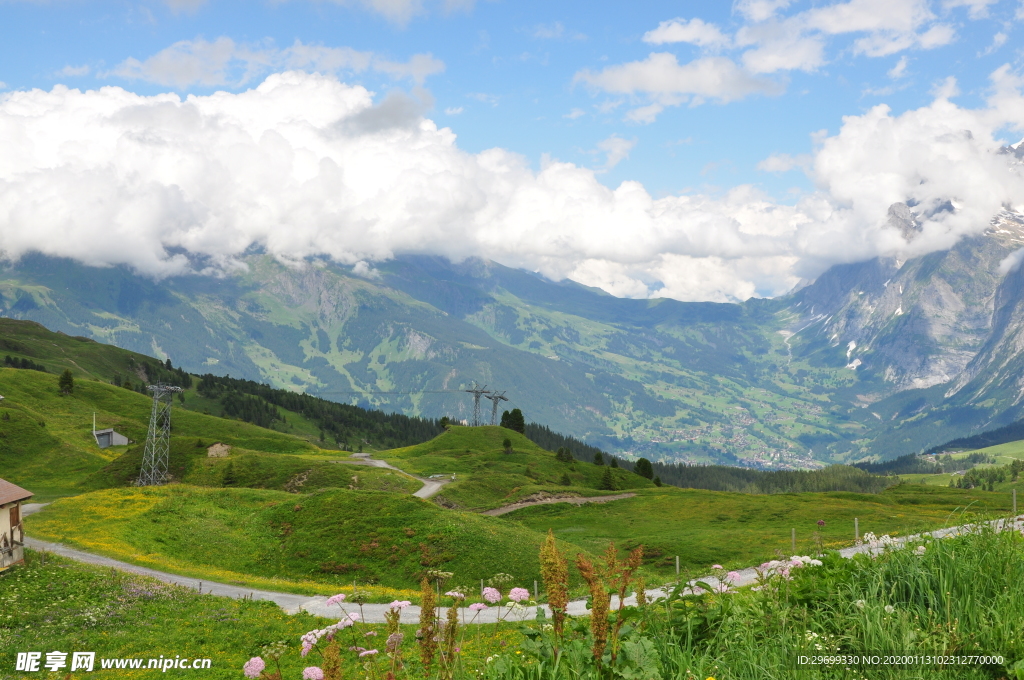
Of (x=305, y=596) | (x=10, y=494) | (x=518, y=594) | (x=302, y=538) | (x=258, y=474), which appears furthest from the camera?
(x=258, y=474)

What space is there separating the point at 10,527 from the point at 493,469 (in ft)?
305

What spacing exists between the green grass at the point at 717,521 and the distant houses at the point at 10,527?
4394 centimetres

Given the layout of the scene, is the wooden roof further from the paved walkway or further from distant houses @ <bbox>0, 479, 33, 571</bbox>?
the paved walkway

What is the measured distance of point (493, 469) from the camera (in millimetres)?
127125

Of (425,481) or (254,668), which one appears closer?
(254,668)

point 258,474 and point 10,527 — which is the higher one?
point 10,527

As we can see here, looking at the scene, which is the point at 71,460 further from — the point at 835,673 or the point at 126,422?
the point at 835,673

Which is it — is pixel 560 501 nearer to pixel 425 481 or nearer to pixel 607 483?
pixel 607 483

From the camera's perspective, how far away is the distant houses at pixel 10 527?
1494 inches

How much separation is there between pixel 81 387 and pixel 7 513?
142195 millimetres

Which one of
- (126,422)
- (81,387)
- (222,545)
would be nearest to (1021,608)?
(222,545)

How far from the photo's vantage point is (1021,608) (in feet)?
24.7

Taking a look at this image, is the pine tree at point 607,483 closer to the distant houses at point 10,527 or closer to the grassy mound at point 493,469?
the grassy mound at point 493,469

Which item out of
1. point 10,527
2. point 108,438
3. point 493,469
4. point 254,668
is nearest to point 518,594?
point 254,668
